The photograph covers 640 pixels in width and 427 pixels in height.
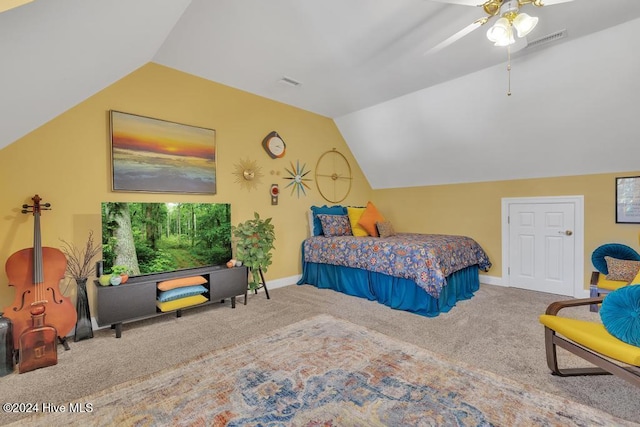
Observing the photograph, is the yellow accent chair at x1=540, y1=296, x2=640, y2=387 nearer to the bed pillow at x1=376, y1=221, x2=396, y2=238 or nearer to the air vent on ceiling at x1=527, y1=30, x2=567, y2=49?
the air vent on ceiling at x1=527, y1=30, x2=567, y2=49

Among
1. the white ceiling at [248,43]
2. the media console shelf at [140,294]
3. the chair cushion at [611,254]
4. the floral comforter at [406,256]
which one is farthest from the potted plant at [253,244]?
the chair cushion at [611,254]

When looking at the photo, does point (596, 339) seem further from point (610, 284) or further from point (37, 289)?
point (37, 289)

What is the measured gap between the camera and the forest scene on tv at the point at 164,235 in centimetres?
276

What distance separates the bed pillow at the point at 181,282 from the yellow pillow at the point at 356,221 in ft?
7.77

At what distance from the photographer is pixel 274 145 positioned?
13.9 ft

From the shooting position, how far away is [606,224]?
11.3 feet

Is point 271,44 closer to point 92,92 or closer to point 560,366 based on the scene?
point 92,92

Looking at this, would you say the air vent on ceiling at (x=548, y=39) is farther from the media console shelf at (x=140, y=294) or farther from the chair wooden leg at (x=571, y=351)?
the media console shelf at (x=140, y=294)

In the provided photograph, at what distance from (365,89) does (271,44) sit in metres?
1.55

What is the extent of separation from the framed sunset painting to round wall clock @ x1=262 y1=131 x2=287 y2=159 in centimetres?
79

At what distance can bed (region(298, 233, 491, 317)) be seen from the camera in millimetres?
3148

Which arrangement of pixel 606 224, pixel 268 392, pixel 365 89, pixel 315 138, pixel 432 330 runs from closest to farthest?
pixel 268 392 → pixel 432 330 → pixel 606 224 → pixel 365 89 → pixel 315 138

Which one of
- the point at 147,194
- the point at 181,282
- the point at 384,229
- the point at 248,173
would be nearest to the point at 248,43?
the point at 248,173

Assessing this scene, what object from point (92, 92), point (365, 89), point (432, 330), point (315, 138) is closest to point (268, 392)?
point (432, 330)
